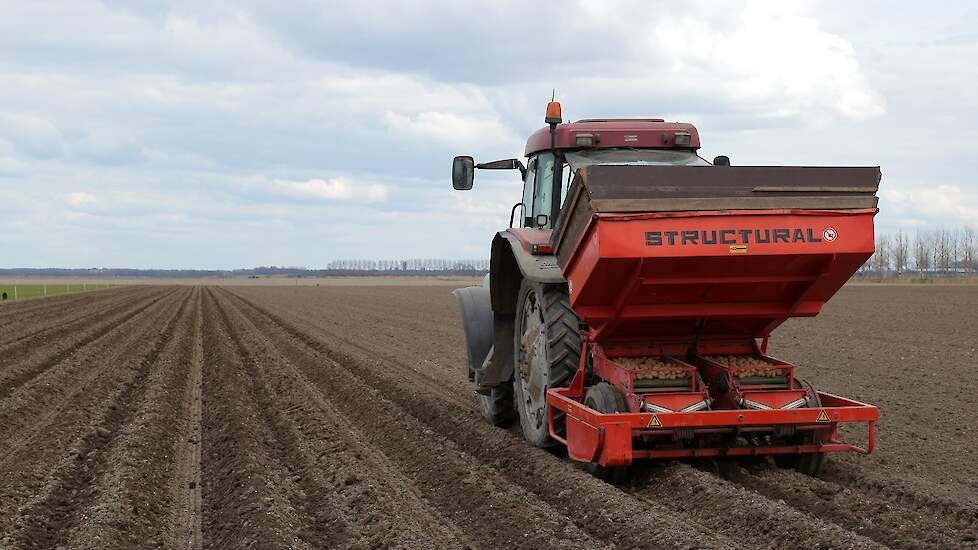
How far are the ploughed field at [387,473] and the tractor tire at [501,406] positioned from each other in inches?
9.7

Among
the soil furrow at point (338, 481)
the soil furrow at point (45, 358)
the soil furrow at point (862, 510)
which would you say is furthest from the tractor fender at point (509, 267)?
the soil furrow at point (45, 358)

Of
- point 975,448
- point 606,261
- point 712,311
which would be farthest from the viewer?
point 975,448

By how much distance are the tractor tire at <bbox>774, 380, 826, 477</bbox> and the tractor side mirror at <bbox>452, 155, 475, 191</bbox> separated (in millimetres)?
3514

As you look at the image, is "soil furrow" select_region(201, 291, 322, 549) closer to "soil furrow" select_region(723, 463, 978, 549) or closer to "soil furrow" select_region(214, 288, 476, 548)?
"soil furrow" select_region(214, 288, 476, 548)

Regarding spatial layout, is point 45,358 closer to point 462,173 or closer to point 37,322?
point 462,173

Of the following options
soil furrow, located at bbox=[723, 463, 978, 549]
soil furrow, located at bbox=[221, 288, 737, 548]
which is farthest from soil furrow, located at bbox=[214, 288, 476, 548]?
soil furrow, located at bbox=[723, 463, 978, 549]

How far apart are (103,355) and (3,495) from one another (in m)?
10.5

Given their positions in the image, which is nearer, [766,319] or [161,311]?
[766,319]

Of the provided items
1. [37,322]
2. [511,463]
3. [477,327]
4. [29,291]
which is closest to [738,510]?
[511,463]

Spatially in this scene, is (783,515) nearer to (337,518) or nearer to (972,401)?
(337,518)

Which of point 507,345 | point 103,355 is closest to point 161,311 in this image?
point 103,355

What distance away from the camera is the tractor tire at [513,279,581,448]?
23.0 ft

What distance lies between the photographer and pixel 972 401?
35.1 feet

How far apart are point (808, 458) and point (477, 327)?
3.43 m
